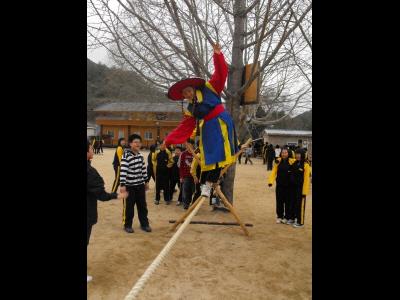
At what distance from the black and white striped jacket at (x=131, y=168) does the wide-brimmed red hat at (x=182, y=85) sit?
1.74 m

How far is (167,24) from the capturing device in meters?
6.35

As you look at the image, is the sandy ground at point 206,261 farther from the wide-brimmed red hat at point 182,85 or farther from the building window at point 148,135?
the building window at point 148,135

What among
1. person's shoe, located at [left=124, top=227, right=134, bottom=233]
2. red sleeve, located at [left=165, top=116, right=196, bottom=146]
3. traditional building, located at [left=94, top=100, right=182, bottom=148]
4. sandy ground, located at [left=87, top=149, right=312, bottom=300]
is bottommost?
sandy ground, located at [left=87, top=149, right=312, bottom=300]

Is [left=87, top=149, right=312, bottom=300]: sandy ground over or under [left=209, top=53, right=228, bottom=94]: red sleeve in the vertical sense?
under

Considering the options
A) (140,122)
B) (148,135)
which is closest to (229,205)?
(148,135)

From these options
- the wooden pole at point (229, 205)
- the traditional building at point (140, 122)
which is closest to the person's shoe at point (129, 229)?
the wooden pole at point (229, 205)

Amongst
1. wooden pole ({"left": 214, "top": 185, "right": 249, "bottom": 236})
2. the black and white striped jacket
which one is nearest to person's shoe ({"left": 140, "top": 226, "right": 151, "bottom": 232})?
the black and white striped jacket

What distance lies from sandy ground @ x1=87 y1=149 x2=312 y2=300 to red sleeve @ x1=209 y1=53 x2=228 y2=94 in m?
2.23

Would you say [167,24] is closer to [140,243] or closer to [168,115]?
[140,243]

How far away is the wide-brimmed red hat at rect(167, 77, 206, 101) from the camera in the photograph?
3742 mm

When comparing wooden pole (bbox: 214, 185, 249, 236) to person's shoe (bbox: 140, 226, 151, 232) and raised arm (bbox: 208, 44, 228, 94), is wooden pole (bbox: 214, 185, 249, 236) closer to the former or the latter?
person's shoe (bbox: 140, 226, 151, 232)

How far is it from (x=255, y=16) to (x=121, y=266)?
528 cm

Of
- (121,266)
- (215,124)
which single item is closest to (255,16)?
(215,124)

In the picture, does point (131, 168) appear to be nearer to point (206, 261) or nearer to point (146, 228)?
point (146, 228)
